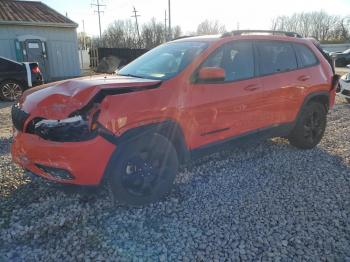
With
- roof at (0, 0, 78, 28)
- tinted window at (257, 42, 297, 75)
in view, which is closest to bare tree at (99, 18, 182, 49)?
roof at (0, 0, 78, 28)

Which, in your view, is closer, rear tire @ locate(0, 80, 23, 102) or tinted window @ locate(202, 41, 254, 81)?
tinted window @ locate(202, 41, 254, 81)

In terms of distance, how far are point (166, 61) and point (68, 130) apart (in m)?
1.67

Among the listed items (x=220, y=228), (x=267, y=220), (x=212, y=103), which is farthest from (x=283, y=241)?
(x=212, y=103)

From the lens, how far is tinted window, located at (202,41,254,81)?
155 inches

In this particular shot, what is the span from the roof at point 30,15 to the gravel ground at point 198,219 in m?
13.2

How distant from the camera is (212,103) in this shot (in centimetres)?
373

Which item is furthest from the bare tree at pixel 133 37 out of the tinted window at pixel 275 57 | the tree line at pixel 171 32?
the tinted window at pixel 275 57

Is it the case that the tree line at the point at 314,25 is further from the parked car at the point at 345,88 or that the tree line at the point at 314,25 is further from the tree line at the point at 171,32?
the parked car at the point at 345,88

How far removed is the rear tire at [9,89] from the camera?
10336mm

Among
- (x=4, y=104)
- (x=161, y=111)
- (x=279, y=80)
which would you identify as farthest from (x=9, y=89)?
(x=279, y=80)

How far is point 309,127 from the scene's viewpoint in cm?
528

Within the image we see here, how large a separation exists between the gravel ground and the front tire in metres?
0.16

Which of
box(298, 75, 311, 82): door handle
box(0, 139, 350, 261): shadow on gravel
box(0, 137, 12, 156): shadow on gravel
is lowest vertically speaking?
box(0, 139, 350, 261): shadow on gravel

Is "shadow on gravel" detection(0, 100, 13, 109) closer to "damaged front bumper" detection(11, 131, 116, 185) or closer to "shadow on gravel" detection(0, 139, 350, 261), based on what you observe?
"shadow on gravel" detection(0, 139, 350, 261)
